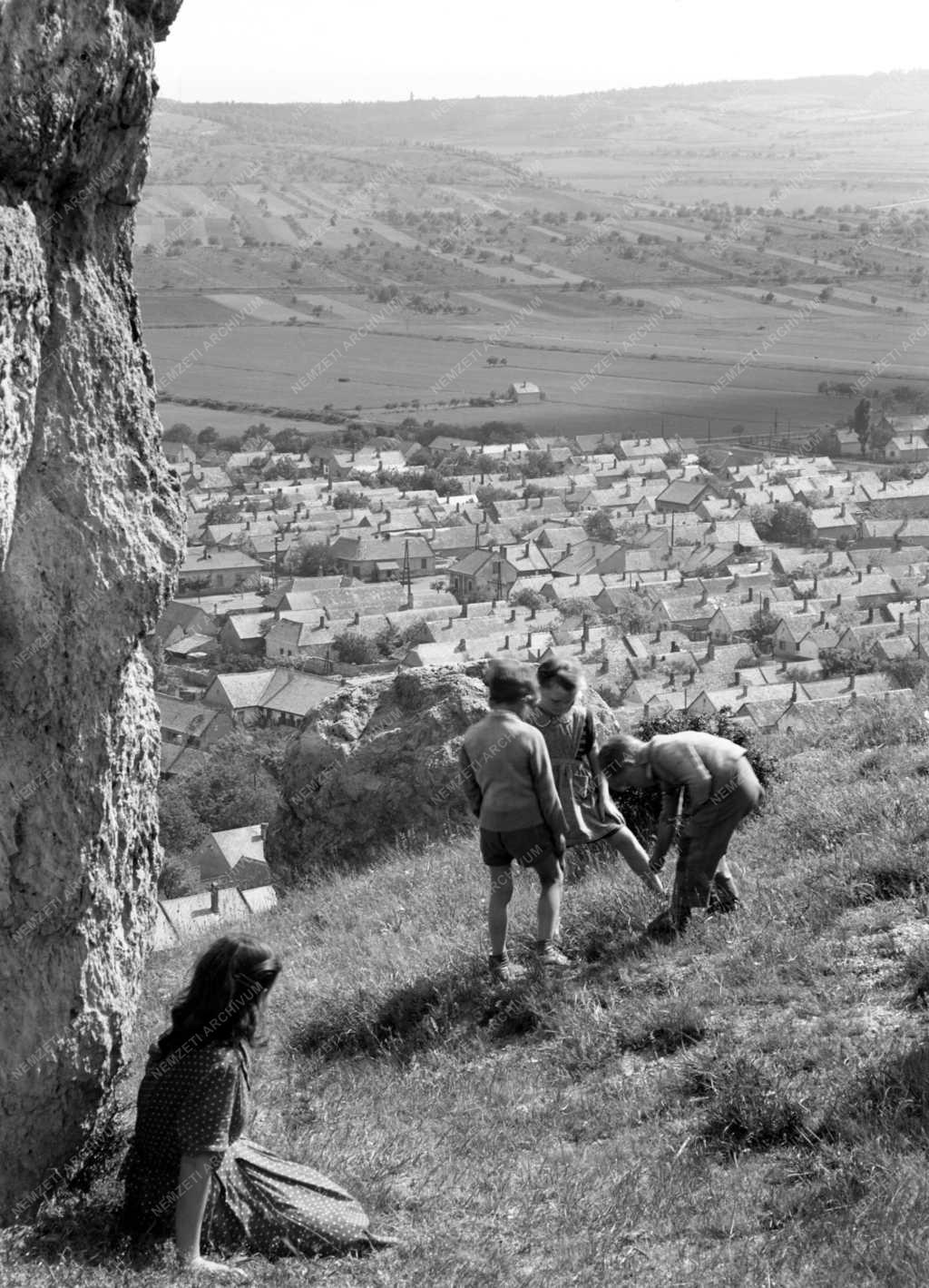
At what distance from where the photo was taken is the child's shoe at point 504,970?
658 cm

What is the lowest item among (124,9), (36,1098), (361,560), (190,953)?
(361,560)

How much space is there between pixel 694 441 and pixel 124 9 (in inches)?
3053

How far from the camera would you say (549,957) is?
666cm

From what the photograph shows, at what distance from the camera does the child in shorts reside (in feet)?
21.0

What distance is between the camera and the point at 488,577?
49812 mm

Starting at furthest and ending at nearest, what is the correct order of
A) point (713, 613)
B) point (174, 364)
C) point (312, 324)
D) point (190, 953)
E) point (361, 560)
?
point (312, 324) < point (174, 364) < point (361, 560) < point (713, 613) < point (190, 953)

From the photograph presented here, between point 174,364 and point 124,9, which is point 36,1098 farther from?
point 174,364

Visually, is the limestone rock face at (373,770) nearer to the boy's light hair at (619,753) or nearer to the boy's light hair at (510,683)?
the boy's light hair at (619,753)

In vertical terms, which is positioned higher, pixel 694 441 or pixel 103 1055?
pixel 103 1055

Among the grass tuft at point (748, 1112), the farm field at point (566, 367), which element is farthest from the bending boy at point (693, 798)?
the farm field at point (566, 367)

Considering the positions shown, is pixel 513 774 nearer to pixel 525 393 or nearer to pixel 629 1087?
pixel 629 1087

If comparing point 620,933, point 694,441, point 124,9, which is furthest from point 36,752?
point 694,441

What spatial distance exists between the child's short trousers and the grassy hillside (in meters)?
0.48

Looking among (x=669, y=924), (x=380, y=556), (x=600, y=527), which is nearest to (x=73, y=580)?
(x=669, y=924)
